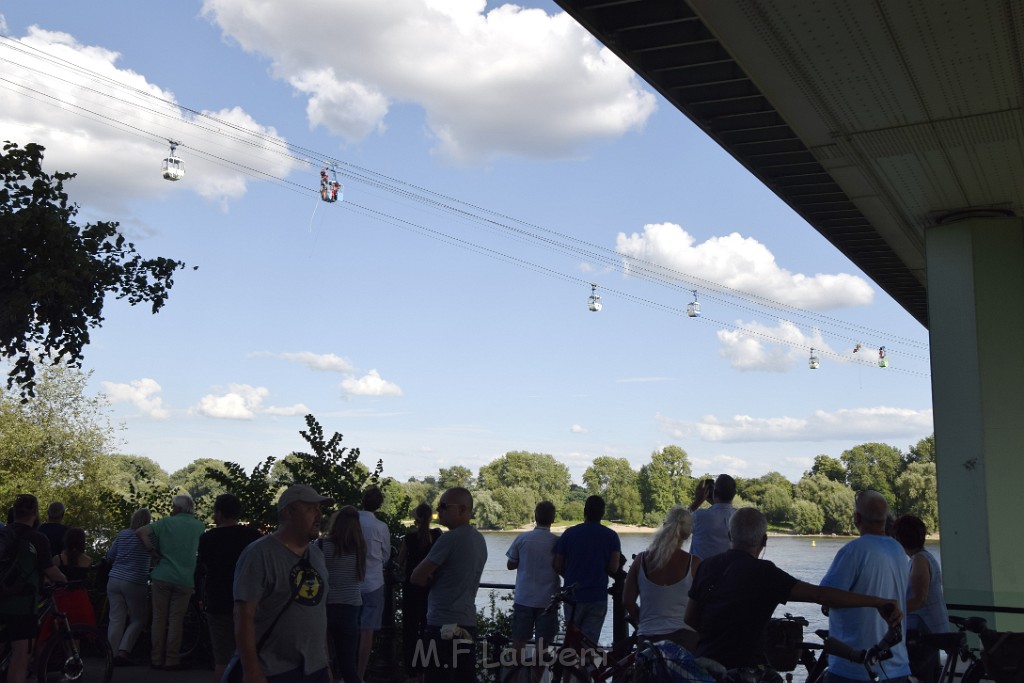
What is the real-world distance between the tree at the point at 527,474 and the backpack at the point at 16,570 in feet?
225

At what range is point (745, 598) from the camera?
4344 mm

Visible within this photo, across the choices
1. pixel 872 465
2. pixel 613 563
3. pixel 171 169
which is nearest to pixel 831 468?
pixel 872 465

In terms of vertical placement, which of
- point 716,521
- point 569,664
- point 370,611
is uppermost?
point 716,521

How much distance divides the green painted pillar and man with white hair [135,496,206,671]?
8.41 meters

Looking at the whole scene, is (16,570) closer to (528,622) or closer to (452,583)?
(452,583)

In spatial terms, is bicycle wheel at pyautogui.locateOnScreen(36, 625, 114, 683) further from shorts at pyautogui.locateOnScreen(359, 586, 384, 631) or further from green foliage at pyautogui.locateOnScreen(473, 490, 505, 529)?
green foliage at pyautogui.locateOnScreen(473, 490, 505, 529)

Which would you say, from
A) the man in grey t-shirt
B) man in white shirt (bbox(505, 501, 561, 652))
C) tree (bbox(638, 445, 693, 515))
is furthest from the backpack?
tree (bbox(638, 445, 693, 515))

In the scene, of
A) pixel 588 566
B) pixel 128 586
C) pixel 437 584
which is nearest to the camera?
pixel 437 584

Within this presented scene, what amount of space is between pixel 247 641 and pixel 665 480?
74140mm

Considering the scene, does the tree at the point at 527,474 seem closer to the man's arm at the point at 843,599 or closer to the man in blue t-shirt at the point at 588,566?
the man in blue t-shirt at the point at 588,566

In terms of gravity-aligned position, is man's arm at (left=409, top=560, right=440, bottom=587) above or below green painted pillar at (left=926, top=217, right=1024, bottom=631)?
below

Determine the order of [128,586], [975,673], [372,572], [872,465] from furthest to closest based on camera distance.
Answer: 1. [872,465]
2. [128,586]
3. [372,572]
4. [975,673]

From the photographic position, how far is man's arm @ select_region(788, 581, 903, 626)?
4.38m

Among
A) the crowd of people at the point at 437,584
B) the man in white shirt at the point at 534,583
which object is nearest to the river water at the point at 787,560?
the man in white shirt at the point at 534,583
